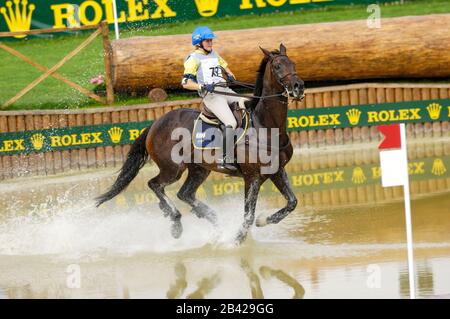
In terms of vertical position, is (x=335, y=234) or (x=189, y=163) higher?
(x=189, y=163)

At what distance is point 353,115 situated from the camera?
20344 mm

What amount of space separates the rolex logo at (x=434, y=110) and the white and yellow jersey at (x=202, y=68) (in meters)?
8.72

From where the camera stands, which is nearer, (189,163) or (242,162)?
(242,162)

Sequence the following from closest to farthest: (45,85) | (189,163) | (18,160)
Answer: (189,163) → (18,160) → (45,85)

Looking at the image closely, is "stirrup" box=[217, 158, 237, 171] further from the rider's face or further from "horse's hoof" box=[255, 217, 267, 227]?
the rider's face

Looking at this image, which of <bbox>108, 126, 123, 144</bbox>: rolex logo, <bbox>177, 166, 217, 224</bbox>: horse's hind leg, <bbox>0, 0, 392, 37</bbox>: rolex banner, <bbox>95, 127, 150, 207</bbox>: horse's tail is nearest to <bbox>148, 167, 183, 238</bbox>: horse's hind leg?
<bbox>177, 166, 217, 224</bbox>: horse's hind leg

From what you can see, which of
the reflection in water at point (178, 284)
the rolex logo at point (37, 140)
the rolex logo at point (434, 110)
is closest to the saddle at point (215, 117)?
the reflection in water at point (178, 284)

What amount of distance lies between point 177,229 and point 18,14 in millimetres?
14222

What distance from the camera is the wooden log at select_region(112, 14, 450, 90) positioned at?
70.2 feet

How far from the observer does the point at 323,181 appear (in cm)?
1705

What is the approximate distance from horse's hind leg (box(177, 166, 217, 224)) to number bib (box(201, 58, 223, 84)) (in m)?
1.53
